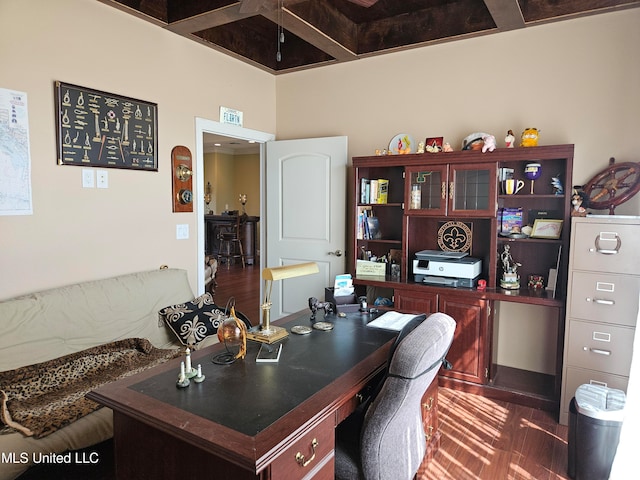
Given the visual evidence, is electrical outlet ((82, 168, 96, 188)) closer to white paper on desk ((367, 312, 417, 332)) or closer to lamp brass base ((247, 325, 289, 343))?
lamp brass base ((247, 325, 289, 343))

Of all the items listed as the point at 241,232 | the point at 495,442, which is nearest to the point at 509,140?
the point at 495,442

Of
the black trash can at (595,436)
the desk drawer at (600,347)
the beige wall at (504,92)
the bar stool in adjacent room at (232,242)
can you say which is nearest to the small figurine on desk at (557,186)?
the beige wall at (504,92)

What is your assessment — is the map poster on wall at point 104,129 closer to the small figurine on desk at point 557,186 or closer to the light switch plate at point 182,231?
the light switch plate at point 182,231

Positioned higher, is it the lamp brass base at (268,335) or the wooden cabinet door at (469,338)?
the lamp brass base at (268,335)

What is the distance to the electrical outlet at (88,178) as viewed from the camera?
289 cm

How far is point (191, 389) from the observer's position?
1576 mm

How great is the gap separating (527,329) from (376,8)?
2866 mm

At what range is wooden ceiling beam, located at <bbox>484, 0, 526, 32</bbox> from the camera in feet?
9.24

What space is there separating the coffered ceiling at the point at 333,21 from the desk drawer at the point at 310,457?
2516 millimetres

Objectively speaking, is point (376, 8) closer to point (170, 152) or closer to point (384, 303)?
point (170, 152)


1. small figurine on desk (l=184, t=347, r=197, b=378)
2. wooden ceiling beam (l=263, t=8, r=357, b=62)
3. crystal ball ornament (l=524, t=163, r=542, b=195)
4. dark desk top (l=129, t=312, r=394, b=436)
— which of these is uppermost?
wooden ceiling beam (l=263, t=8, r=357, b=62)

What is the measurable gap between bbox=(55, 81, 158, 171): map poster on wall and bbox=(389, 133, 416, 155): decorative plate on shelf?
1.99 m

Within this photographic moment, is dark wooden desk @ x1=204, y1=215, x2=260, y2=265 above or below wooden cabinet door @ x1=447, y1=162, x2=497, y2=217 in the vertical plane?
below

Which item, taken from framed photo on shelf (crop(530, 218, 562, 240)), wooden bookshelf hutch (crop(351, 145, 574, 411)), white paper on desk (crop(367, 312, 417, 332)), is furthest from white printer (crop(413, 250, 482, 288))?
white paper on desk (crop(367, 312, 417, 332))
